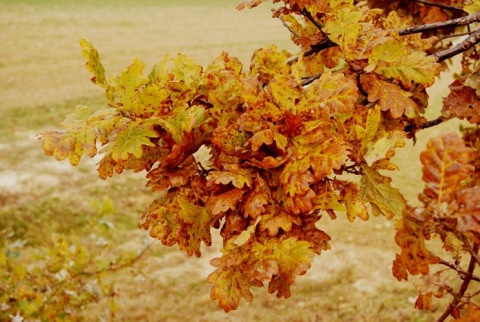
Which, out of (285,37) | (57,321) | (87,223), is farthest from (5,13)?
(57,321)

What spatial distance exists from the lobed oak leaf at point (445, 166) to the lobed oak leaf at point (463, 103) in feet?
2.70

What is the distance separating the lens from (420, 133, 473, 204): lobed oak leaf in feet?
2.97

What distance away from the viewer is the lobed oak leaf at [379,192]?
4.35 feet

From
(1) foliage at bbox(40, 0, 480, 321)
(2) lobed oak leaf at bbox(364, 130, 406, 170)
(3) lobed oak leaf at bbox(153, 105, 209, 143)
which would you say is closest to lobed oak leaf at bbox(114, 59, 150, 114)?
(1) foliage at bbox(40, 0, 480, 321)

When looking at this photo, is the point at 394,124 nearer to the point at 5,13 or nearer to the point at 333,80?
the point at 333,80

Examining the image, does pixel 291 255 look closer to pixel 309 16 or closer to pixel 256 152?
pixel 256 152

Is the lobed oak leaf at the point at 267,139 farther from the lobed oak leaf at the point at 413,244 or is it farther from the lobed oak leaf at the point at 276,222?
the lobed oak leaf at the point at 413,244

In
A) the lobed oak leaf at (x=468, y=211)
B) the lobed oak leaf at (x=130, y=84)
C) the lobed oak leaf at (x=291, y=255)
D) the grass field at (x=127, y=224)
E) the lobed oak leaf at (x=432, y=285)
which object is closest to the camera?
the lobed oak leaf at (x=468, y=211)

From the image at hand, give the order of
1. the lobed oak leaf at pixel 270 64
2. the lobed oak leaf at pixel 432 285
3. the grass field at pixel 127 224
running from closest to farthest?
1. the lobed oak leaf at pixel 432 285
2. the lobed oak leaf at pixel 270 64
3. the grass field at pixel 127 224

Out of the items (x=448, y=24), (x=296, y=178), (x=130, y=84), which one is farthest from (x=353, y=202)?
(x=448, y=24)

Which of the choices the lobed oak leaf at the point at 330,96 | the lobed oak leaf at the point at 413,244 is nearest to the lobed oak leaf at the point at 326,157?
the lobed oak leaf at the point at 330,96

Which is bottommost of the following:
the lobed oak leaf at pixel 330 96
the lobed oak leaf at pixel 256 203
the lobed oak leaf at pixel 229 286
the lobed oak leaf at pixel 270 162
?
the lobed oak leaf at pixel 229 286

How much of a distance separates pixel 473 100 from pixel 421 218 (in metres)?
0.92

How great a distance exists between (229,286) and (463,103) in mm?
1015
